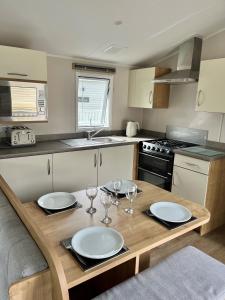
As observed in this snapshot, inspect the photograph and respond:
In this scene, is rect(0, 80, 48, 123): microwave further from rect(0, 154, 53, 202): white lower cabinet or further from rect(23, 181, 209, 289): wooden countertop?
rect(23, 181, 209, 289): wooden countertop

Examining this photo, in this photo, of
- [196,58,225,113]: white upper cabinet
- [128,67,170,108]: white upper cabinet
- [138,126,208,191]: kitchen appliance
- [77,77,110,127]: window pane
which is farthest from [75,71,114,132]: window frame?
[196,58,225,113]: white upper cabinet

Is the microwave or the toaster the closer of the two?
the microwave

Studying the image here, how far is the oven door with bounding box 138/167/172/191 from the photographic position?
287 centimetres

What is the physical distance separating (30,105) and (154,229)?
1901mm

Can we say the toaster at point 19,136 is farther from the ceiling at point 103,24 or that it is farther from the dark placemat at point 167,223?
the dark placemat at point 167,223

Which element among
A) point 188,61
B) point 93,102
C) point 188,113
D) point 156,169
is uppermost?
point 188,61

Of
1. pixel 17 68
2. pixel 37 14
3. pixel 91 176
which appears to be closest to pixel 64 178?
pixel 91 176

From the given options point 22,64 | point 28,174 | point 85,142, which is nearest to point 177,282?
point 28,174

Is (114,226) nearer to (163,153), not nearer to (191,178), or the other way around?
(191,178)

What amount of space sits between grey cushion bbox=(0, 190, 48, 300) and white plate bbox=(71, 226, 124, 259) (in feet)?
0.66

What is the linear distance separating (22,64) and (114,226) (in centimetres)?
185

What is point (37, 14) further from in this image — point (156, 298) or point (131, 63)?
point (156, 298)

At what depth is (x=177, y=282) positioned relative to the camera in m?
1.22

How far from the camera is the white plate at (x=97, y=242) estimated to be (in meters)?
1.04
